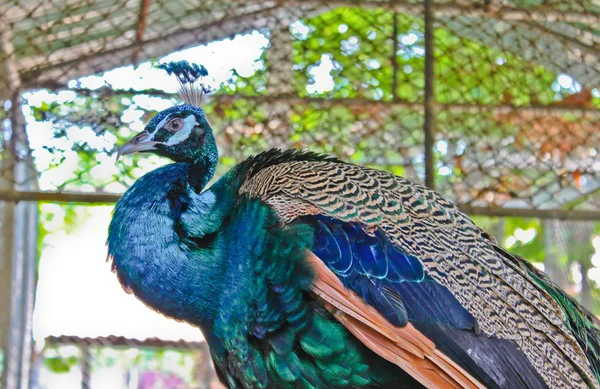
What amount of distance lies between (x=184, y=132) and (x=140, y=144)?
0.14 m

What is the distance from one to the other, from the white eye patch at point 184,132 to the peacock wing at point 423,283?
24 cm

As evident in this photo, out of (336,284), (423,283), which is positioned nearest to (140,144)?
(336,284)

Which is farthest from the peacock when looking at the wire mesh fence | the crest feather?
the wire mesh fence

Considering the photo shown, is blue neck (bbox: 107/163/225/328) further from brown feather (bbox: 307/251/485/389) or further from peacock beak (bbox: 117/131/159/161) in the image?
brown feather (bbox: 307/251/485/389)

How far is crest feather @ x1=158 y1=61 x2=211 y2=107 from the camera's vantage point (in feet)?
7.34

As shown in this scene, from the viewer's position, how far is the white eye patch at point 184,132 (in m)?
2.06

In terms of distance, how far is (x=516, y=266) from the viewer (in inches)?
76.5

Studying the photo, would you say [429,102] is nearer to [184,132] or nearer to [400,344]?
[184,132]

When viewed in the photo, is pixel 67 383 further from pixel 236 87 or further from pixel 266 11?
pixel 266 11

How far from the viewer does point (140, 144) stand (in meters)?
2.02

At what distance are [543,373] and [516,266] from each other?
13.6 inches

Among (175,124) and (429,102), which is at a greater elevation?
(429,102)

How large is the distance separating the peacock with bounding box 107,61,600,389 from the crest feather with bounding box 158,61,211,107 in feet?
1.09

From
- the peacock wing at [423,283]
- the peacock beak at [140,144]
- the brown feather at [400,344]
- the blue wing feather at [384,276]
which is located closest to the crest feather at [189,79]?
the peacock beak at [140,144]
